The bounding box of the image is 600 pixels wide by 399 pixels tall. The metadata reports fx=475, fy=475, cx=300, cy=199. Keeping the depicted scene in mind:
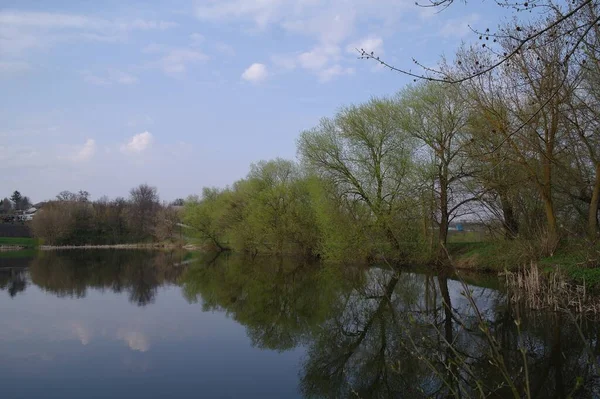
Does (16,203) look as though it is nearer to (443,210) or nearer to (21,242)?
(21,242)

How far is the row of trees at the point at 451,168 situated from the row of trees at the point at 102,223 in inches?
1591

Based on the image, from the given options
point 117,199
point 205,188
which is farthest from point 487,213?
point 117,199

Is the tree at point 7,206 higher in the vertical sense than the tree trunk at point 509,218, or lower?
higher

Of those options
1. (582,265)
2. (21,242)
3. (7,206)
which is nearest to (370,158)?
(582,265)

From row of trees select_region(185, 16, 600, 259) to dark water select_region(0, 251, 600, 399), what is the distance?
139 inches

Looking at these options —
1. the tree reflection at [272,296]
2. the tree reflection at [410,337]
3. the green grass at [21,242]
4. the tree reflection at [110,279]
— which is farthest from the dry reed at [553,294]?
the green grass at [21,242]

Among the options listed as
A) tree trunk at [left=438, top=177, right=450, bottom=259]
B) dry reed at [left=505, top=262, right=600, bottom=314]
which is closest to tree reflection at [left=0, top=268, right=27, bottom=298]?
dry reed at [left=505, top=262, right=600, bottom=314]

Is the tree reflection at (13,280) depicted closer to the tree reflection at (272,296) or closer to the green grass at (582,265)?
the tree reflection at (272,296)

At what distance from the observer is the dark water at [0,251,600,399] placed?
7.65 m

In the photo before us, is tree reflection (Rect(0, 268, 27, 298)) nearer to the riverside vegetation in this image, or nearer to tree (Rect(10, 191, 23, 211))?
the riverside vegetation

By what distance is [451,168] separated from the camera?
77.6 ft

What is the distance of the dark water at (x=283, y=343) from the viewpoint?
765 centimetres

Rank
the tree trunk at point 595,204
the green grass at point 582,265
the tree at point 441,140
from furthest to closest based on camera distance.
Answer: the tree at point 441,140 < the tree trunk at point 595,204 < the green grass at point 582,265

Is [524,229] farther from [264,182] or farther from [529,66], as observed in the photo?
[264,182]
